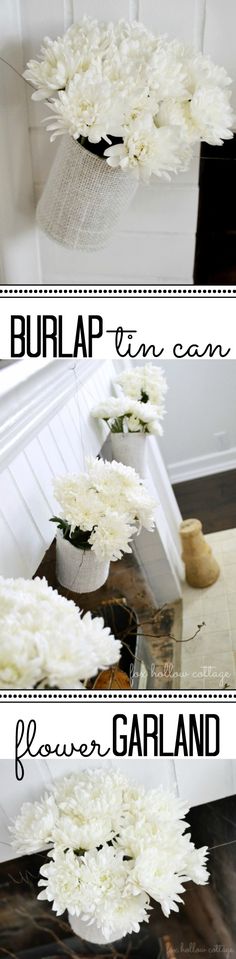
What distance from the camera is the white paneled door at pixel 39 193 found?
703 millimetres

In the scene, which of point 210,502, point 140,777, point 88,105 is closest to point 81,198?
point 88,105

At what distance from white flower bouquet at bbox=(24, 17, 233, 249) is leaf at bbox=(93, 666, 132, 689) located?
0.41 meters

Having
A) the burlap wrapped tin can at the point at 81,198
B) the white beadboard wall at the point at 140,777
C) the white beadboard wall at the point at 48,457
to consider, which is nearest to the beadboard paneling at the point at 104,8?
the burlap wrapped tin can at the point at 81,198

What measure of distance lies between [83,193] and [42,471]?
0.88 feet

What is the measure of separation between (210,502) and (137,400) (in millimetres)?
107

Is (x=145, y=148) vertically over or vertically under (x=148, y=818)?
over

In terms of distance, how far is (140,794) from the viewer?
2.42 feet

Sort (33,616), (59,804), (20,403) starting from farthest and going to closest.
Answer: (59,804) → (20,403) → (33,616)

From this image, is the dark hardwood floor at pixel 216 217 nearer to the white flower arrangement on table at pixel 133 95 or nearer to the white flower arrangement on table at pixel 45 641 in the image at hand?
the white flower arrangement on table at pixel 133 95

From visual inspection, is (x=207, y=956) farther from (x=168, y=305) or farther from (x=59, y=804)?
(x=168, y=305)

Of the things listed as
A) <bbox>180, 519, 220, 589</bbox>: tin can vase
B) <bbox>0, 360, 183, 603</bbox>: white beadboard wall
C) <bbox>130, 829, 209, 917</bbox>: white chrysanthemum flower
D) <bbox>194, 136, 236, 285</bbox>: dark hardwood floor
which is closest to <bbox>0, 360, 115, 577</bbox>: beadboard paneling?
<bbox>0, 360, 183, 603</bbox>: white beadboard wall

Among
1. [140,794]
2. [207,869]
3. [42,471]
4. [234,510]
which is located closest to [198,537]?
[234,510]

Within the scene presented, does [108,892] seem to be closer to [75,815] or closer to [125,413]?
[75,815]

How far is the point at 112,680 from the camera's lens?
2.02 feet
